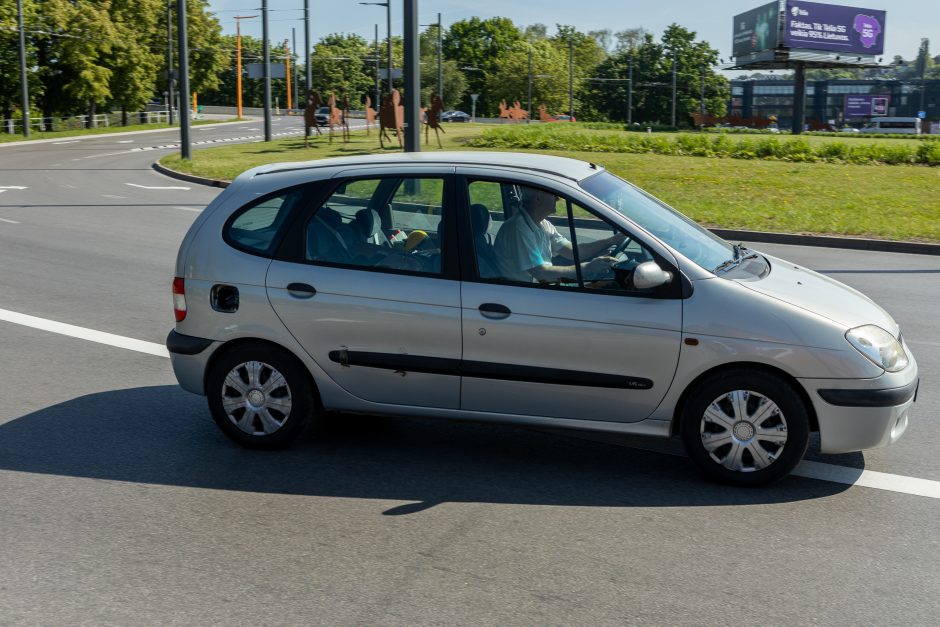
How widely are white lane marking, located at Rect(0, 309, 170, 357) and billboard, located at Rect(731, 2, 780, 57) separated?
245 ft

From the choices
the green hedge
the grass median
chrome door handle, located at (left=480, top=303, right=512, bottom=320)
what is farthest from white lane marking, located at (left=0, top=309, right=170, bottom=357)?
the green hedge

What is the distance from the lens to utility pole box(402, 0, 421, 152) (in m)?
18.8

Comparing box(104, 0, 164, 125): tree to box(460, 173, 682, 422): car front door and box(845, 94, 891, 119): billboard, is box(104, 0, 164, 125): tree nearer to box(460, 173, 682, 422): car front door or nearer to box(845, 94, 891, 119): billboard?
box(460, 173, 682, 422): car front door

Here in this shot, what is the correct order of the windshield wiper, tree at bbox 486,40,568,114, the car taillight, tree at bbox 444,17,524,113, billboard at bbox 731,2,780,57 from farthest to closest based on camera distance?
tree at bbox 444,17,524,113 < tree at bbox 486,40,568,114 < billboard at bbox 731,2,780,57 < the car taillight < the windshield wiper

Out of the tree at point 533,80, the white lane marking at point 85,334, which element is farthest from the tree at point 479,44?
the white lane marking at point 85,334

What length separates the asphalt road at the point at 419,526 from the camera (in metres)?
4.09

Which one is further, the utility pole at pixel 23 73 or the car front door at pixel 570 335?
the utility pole at pixel 23 73

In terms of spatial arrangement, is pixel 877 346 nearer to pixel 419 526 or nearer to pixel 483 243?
pixel 483 243

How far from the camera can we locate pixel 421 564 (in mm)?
4469

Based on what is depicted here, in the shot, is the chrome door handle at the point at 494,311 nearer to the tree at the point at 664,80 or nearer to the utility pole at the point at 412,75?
the utility pole at the point at 412,75

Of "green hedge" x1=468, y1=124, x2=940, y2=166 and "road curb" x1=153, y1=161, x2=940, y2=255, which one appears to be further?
"green hedge" x1=468, y1=124, x2=940, y2=166

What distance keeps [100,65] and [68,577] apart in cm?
6684

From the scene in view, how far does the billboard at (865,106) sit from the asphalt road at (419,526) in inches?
5826

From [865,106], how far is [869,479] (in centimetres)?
15168
